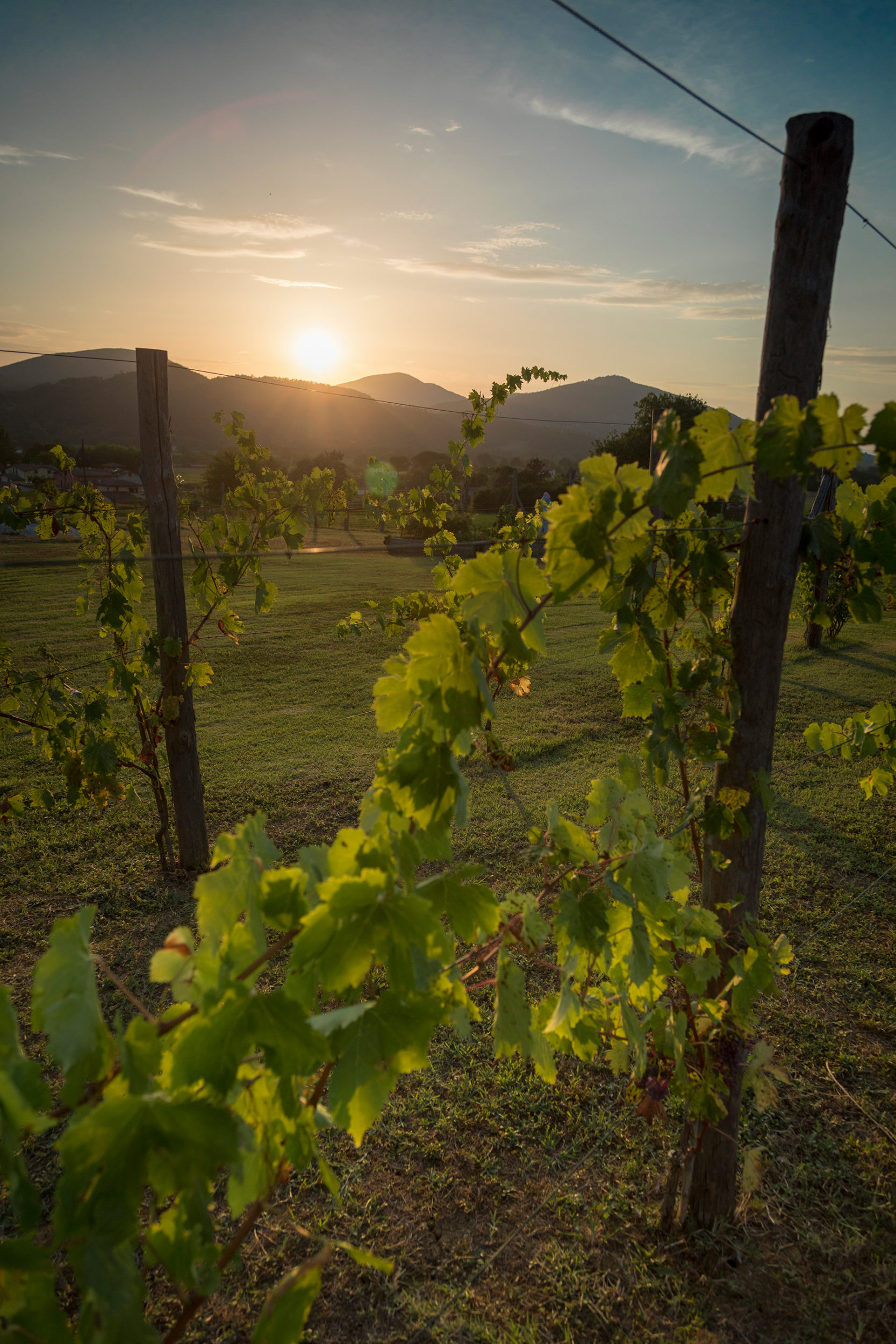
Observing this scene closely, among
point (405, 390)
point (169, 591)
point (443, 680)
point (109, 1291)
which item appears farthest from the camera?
point (405, 390)

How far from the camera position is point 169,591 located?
4559 millimetres

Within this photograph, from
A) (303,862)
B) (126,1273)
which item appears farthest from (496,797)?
(126,1273)

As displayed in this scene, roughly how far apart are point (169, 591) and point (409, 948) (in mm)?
4065

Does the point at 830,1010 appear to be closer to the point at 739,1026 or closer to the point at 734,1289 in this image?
→ the point at 734,1289

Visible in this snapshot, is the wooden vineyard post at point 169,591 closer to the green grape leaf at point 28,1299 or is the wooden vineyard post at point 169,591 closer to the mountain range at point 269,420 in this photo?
the green grape leaf at point 28,1299

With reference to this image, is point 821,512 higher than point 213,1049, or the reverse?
point 821,512

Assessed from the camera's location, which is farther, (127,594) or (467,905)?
(127,594)

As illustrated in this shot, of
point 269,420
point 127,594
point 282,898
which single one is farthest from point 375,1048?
point 269,420

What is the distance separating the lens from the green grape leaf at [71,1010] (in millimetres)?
832

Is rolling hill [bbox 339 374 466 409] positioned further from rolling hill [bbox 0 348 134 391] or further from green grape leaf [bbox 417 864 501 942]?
green grape leaf [bbox 417 864 501 942]

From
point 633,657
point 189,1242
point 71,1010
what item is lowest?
point 189,1242

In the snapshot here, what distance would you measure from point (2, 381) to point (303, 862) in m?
208

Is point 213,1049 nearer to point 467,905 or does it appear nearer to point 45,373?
point 467,905

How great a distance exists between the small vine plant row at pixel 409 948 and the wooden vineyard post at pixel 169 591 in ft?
10.2
